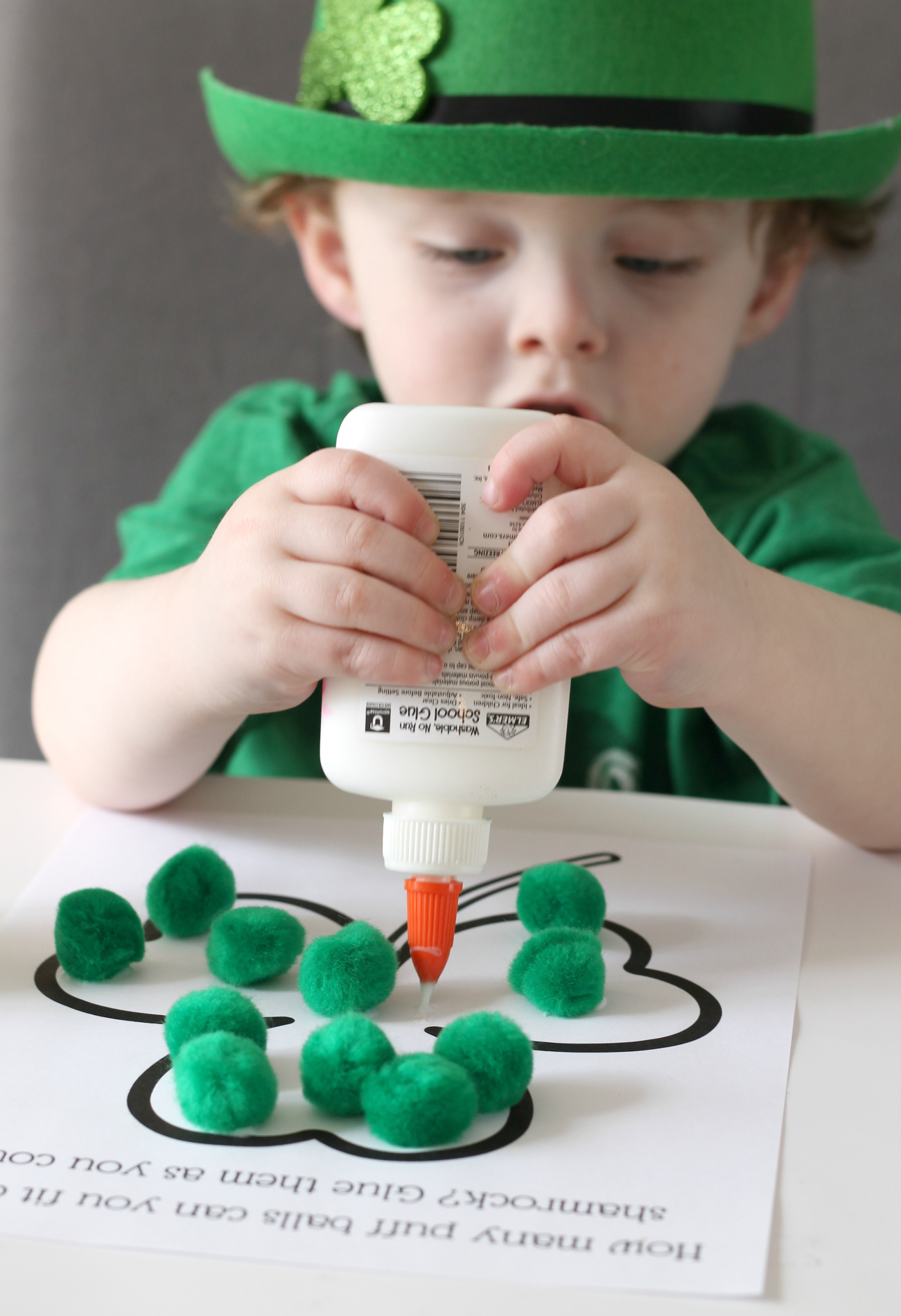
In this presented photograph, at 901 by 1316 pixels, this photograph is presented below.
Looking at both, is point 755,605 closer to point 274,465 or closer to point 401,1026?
point 401,1026

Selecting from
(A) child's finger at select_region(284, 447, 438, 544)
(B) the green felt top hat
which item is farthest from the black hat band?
(A) child's finger at select_region(284, 447, 438, 544)

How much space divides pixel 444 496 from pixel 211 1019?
7.0 inches

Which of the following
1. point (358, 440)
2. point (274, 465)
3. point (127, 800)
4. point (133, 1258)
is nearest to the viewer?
point (133, 1258)

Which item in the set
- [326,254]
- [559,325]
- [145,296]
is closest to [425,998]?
[559,325]

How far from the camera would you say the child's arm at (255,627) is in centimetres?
42

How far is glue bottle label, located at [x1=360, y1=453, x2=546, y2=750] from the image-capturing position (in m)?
0.42

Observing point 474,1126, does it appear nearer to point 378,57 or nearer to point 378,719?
point 378,719

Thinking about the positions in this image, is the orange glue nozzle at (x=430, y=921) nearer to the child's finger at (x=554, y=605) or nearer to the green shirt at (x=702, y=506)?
the child's finger at (x=554, y=605)

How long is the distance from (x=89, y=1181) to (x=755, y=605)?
1.07 feet

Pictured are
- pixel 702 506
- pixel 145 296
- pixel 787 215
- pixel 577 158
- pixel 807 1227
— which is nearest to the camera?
pixel 807 1227

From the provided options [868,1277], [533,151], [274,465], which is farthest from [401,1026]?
[274,465]

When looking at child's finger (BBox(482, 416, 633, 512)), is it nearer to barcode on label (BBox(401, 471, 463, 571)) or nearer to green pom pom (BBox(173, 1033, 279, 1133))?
barcode on label (BBox(401, 471, 463, 571))

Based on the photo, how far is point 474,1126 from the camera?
0.37m

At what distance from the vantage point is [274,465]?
920 mm
